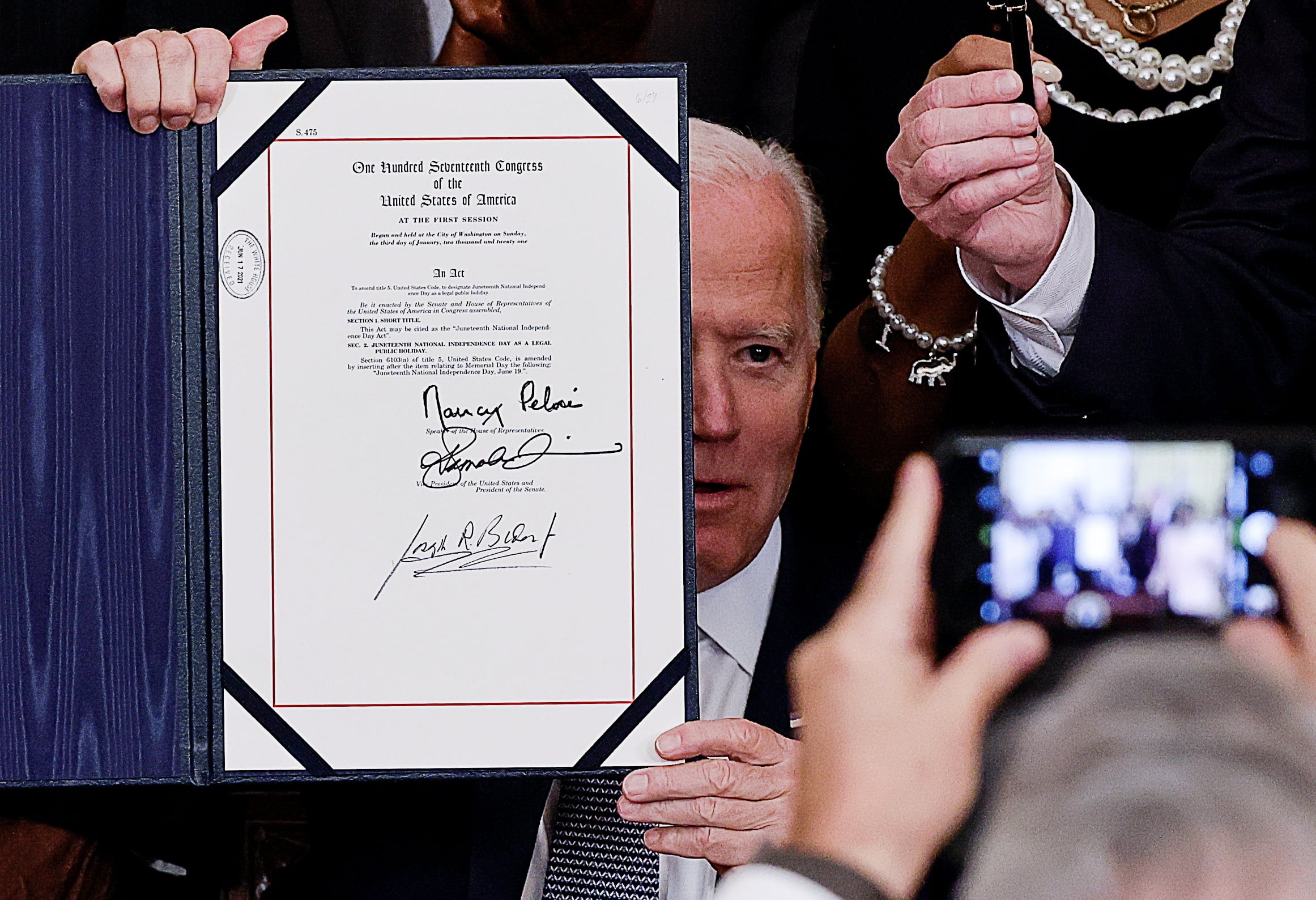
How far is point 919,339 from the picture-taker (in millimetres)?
1195

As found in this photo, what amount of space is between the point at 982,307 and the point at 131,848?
35.2 inches

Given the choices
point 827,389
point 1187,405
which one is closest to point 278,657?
point 827,389

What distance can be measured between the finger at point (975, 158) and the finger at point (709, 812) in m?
0.48

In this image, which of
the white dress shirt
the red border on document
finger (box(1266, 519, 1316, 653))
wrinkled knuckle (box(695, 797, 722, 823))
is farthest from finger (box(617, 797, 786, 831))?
finger (box(1266, 519, 1316, 653))

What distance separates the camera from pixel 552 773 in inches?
38.5

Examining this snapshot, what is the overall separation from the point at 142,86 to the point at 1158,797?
2.60 ft

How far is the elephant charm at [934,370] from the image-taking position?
3.90 ft

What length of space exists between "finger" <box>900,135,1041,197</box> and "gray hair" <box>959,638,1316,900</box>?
540 millimetres

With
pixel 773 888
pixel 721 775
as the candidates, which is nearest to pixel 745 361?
pixel 721 775

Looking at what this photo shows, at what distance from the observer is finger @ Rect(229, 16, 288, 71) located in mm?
1049

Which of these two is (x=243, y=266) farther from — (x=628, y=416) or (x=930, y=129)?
(x=930, y=129)

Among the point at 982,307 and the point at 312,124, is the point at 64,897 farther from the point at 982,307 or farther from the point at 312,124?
the point at 982,307
